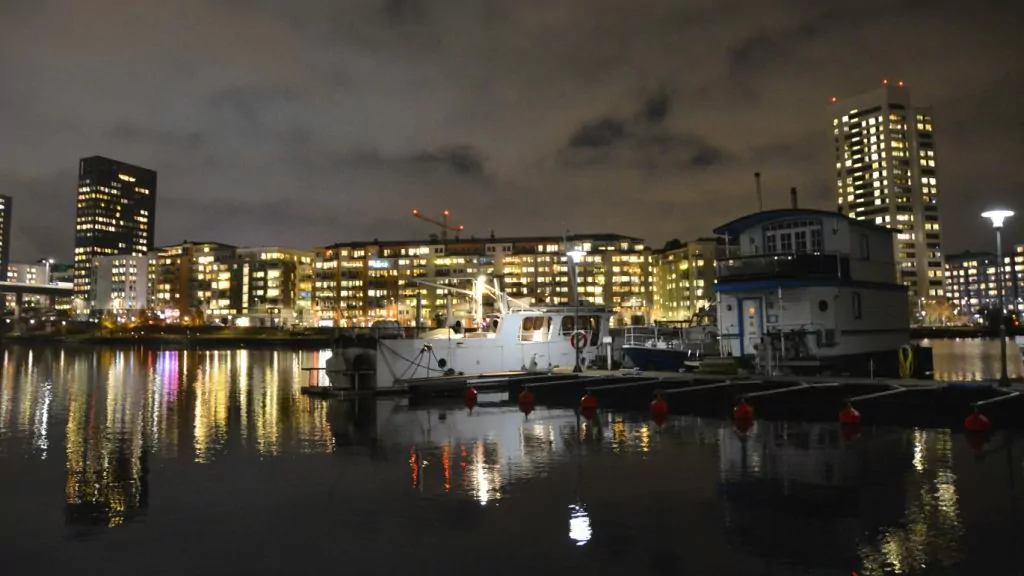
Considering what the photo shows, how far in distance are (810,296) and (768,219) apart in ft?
16.0

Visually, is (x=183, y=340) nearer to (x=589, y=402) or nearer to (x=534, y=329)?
(x=534, y=329)

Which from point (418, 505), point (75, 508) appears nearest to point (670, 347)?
point (418, 505)

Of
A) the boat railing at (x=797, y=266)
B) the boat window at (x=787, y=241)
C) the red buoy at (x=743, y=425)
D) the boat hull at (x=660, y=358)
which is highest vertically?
the boat window at (x=787, y=241)

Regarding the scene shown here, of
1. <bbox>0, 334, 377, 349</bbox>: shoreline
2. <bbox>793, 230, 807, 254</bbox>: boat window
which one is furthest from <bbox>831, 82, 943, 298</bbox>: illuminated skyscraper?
<bbox>793, 230, 807, 254</bbox>: boat window

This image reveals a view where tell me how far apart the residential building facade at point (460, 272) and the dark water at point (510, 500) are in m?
151

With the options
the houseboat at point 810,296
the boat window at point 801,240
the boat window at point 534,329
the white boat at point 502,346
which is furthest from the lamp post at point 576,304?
the boat window at point 801,240

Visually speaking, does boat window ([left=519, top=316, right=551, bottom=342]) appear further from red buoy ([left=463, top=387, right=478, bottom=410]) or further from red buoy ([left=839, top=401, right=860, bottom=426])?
red buoy ([left=839, top=401, right=860, bottom=426])

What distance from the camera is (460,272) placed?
17325 centimetres

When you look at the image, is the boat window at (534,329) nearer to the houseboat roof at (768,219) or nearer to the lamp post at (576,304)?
the lamp post at (576,304)

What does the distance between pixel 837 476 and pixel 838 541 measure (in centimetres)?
527

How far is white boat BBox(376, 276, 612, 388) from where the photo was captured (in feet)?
122

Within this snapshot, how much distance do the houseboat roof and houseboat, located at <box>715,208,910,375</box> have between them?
0.16ft

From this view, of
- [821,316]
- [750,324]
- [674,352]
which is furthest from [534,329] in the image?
[821,316]

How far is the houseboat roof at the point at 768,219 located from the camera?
1324 inches
